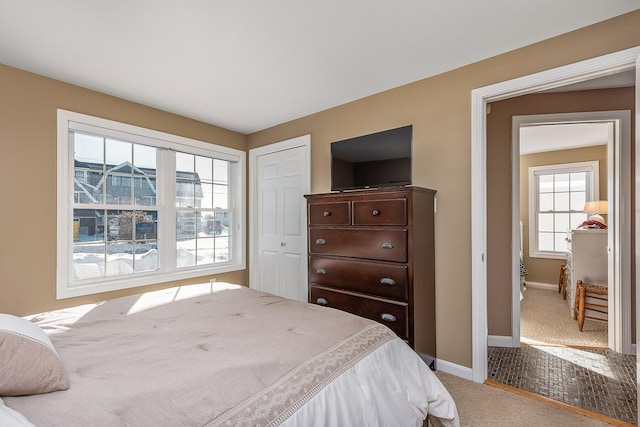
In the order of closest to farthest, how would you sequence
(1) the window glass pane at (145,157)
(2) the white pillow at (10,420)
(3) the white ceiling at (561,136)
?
(2) the white pillow at (10,420) → (1) the window glass pane at (145,157) → (3) the white ceiling at (561,136)

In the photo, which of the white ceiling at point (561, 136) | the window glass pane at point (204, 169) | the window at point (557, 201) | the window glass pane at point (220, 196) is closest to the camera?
the window glass pane at point (204, 169)

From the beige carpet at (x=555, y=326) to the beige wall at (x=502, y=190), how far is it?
18.7 inches

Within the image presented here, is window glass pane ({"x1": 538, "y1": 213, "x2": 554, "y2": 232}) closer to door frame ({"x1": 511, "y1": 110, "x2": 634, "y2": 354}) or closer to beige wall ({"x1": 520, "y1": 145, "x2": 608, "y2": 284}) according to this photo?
beige wall ({"x1": 520, "y1": 145, "x2": 608, "y2": 284})

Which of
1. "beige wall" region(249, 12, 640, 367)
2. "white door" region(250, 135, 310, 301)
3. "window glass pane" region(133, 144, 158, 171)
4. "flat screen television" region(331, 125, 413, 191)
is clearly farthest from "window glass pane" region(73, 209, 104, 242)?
"beige wall" region(249, 12, 640, 367)

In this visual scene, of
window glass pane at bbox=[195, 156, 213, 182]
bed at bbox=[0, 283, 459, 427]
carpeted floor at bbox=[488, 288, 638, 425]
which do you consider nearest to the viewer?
bed at bbox=[0, 283, 459, 427]

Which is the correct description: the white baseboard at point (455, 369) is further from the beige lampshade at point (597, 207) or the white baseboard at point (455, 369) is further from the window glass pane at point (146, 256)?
the beige lampshade at point (597, 207)

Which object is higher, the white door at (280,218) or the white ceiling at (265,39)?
the white ceiling at (265,39)

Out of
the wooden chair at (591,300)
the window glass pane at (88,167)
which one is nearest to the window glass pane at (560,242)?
the wooden chair at (591,300)

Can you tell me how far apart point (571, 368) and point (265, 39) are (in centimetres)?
348

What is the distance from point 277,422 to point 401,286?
5.07 ft

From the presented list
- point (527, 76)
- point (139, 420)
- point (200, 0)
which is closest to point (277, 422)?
point (139, 420)

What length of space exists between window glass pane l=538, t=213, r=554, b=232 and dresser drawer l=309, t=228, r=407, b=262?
4721 mm

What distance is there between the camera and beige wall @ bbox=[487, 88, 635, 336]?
304cm

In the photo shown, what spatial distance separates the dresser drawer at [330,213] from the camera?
2646mm
